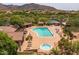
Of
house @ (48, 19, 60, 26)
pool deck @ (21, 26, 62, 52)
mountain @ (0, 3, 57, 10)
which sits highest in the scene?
mountain @ (0, 3, 57, 10)

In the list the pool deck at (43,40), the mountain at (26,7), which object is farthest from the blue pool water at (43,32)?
the mountain at (26,7)

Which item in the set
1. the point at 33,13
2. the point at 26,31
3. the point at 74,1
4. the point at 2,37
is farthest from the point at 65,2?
the point at 2,37

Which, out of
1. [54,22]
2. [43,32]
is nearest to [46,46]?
[43,32]

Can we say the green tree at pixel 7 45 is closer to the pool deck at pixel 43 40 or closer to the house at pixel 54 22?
the pool deck at pixel 43 40

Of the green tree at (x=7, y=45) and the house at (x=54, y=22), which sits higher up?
the house at (x=54, y=22)

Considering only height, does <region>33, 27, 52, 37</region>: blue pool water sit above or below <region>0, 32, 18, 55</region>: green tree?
above

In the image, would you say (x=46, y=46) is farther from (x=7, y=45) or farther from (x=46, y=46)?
(x=7, y=45)

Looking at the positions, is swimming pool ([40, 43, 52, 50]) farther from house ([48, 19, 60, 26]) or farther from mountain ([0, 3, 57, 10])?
mountain ([0, 3, 57, 10])

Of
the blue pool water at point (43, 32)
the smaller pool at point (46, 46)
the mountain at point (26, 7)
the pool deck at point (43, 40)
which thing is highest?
the mountain at point (26, 7)

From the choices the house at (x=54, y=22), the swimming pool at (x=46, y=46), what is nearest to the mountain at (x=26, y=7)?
the house at (x=54, y=22)

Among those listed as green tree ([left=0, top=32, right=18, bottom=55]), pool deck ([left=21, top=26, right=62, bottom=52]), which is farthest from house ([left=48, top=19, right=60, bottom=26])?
green tree ([left=0, top=32, right=18, bottom=55])

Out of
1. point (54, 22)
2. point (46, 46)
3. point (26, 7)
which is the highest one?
point (26, 7)
